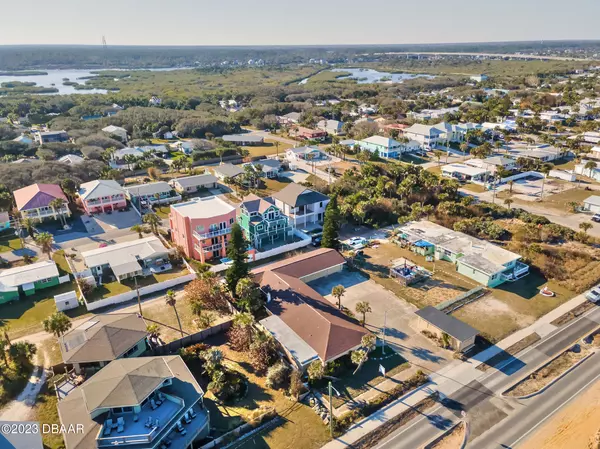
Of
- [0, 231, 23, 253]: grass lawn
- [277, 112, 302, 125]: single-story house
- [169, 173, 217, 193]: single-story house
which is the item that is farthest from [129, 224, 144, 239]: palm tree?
[277, 112, 302, 125]: single-story house

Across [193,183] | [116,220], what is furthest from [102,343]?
[193,183]

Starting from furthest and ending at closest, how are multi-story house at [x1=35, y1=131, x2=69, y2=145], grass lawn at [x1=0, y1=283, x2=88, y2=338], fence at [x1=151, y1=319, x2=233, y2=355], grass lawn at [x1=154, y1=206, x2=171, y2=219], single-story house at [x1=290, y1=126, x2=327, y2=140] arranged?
single-story house at [x1=290, y1=126, x2=327, y2=140], multi-story house at [x1=35, y1=131, x2=69, y2=145], grass lawn at [x1=154, y1=206, x2=171, y2=219], grass lawn at [x1=0, y1=283, x2=88, y2=338], fence at [x1=151, y1=319, x2=233, y2=355]

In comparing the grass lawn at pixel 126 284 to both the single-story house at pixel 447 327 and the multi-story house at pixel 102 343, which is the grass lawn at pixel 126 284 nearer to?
the multi-story house at pixel 102 343

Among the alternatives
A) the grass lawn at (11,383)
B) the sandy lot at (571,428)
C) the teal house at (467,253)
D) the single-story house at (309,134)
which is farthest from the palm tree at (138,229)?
the single-story house at (309,134)

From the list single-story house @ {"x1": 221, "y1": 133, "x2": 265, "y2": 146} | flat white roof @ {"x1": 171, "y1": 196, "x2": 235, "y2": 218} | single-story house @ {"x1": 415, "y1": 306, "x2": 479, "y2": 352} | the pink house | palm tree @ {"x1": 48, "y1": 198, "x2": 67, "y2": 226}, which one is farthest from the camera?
single-story house @ {"x1": 221, "y1": 133, "x2": 265, "y2": 146}

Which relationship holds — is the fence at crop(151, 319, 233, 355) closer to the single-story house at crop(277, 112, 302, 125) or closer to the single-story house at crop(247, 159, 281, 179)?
the single-story house at crop(247, 159, 281, 179)

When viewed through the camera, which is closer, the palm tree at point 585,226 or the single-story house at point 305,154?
the palm tree at point 585,226
